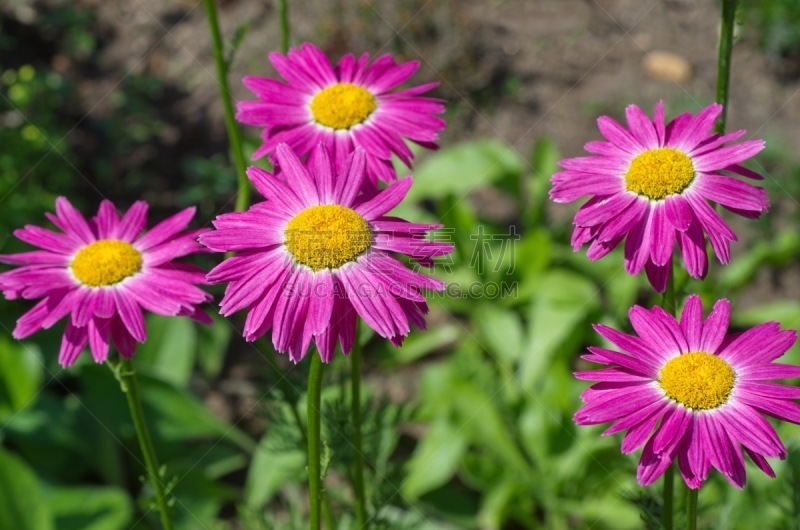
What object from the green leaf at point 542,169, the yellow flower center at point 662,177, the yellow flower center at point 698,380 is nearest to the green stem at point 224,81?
the yellow flower center at point 662,177

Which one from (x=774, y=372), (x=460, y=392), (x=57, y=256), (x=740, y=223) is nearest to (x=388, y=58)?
(x=57, y=256)

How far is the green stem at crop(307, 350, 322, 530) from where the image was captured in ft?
4.47

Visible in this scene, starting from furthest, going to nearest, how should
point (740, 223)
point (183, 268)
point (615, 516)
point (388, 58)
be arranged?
point (740, 223)
point (615, 516)
point (388, 58)
point (183, 268)

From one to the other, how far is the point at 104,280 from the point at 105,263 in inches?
1.6

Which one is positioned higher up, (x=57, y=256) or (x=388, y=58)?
(x=388, y=58)

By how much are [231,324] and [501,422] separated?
3.59 feet

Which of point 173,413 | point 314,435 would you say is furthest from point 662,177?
point 173,413

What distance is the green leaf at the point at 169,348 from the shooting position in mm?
3135

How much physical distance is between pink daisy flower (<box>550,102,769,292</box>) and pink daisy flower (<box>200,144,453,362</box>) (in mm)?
323

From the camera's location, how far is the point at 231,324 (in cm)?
333

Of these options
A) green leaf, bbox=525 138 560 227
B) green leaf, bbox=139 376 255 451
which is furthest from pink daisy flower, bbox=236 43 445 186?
green leaf, bbox=525 138 560 227

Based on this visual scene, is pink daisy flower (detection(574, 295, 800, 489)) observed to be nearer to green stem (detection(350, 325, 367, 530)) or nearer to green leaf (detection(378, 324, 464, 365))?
green stem (detection(350, 325, 367, 530))

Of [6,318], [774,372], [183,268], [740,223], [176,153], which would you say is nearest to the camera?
[774,372]

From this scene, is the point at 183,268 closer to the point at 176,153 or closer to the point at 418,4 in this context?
the point at 176,153
